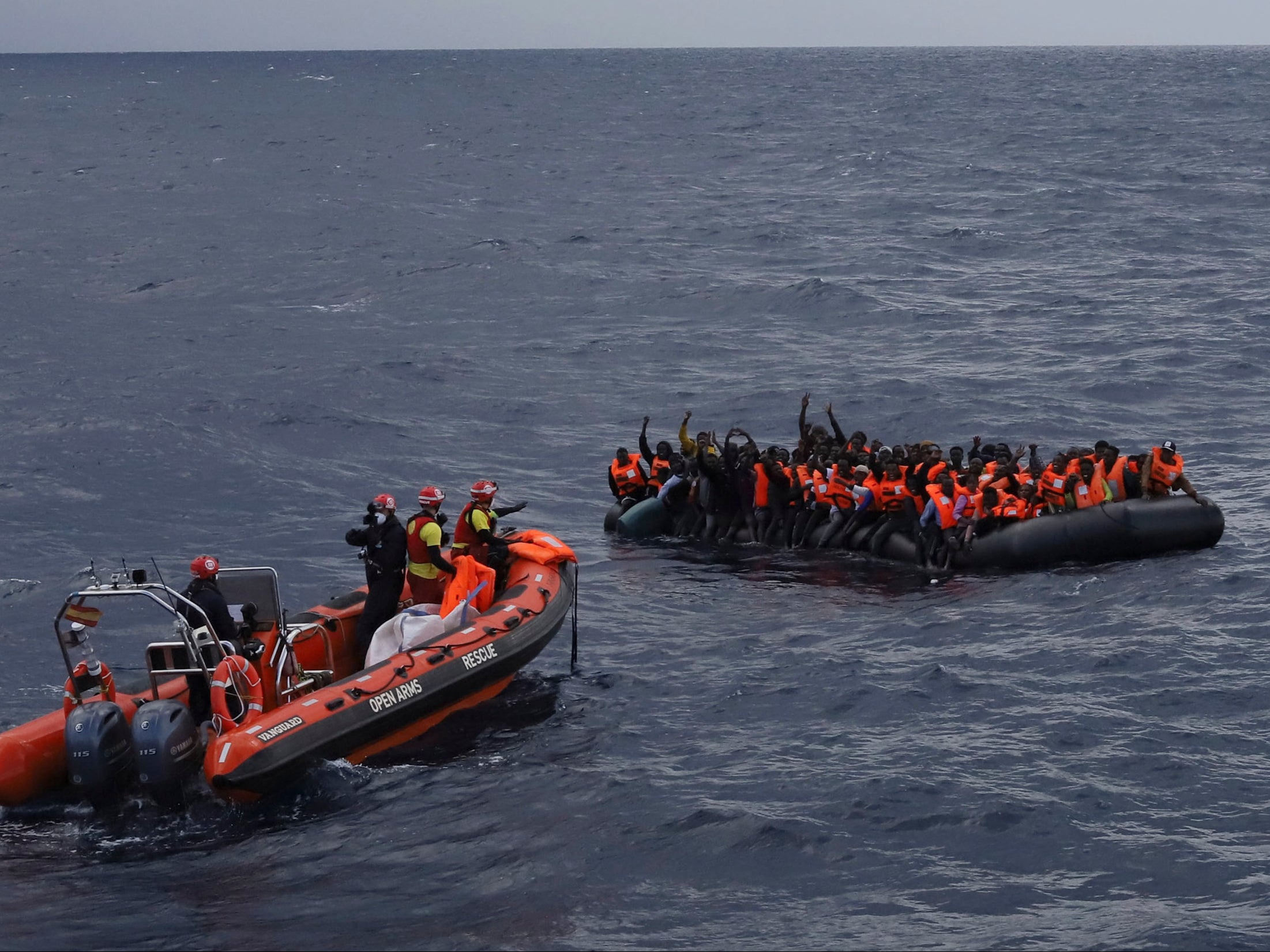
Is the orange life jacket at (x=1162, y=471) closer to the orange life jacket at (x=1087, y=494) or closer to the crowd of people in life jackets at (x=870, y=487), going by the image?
the crowd of people in life jackets at (x=870, y=487)

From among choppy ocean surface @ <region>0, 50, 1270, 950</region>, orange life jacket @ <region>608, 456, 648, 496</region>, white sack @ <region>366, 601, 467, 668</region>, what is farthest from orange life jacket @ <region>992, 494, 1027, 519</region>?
white sack @ <region>366, 601, 467, 668</region>

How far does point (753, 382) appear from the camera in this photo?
2795 cm

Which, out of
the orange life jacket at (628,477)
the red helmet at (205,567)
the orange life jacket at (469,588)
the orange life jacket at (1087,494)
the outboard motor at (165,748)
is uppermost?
the orange life jacket at (628,477)

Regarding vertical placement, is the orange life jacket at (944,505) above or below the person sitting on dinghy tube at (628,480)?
below

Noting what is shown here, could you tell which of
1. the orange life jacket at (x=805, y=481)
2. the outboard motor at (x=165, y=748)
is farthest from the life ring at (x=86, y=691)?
the orange life jacket at (x=805, y=481)

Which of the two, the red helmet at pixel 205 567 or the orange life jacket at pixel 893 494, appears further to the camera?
the orange life jacket at pixel 893 494

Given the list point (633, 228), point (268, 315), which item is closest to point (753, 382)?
point (268, 315)

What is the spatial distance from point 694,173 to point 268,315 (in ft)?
104

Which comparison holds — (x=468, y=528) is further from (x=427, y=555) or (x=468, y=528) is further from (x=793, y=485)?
(x=793, y=485)

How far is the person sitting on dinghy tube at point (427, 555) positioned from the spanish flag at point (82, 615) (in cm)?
312

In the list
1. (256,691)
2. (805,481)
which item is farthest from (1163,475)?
(256,691)

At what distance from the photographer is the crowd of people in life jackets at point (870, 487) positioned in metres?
18.0

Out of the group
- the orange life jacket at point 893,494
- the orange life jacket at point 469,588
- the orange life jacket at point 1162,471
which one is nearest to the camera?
the orange life jacket at point 469,588

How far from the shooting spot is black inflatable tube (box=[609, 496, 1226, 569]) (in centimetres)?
1766
